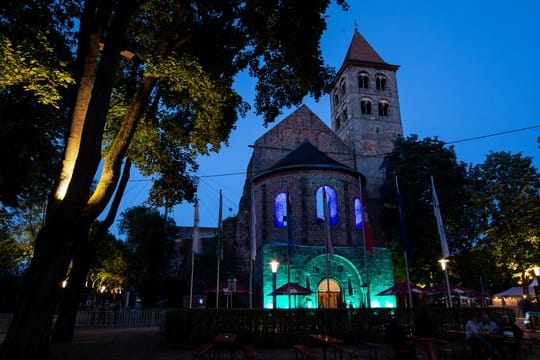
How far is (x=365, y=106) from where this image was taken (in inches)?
1756

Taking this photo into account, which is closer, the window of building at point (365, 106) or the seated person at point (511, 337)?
the seated person at point (511, 337)

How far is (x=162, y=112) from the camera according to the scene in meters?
14.3

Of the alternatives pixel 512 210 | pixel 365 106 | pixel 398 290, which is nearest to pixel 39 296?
pixel 398 290

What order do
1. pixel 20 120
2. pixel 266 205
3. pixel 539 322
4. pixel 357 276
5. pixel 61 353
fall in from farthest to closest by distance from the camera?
pixel 266 205 → pixel 357 276 → pixel 539 322 → pixel 20 120 → pixel 61 353

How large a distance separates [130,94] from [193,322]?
8776mm

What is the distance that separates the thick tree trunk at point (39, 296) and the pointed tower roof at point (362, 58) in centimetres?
4422

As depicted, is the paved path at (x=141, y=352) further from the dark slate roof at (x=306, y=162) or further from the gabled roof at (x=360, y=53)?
the gabled roof at (x=360, y=53)

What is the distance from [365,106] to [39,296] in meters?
42.5

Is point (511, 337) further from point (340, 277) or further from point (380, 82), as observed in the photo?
point (380, 82)

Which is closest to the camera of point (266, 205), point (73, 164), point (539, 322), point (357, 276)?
point (73, 164)

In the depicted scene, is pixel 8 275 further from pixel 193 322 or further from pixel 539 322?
pixel 539 322

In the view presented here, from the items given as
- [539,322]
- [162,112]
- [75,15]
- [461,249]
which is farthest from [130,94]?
[461,249]

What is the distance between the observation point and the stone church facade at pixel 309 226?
77.5ft

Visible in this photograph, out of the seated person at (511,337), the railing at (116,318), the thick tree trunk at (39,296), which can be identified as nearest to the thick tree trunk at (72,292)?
the thick tree trunk at (39,296)
